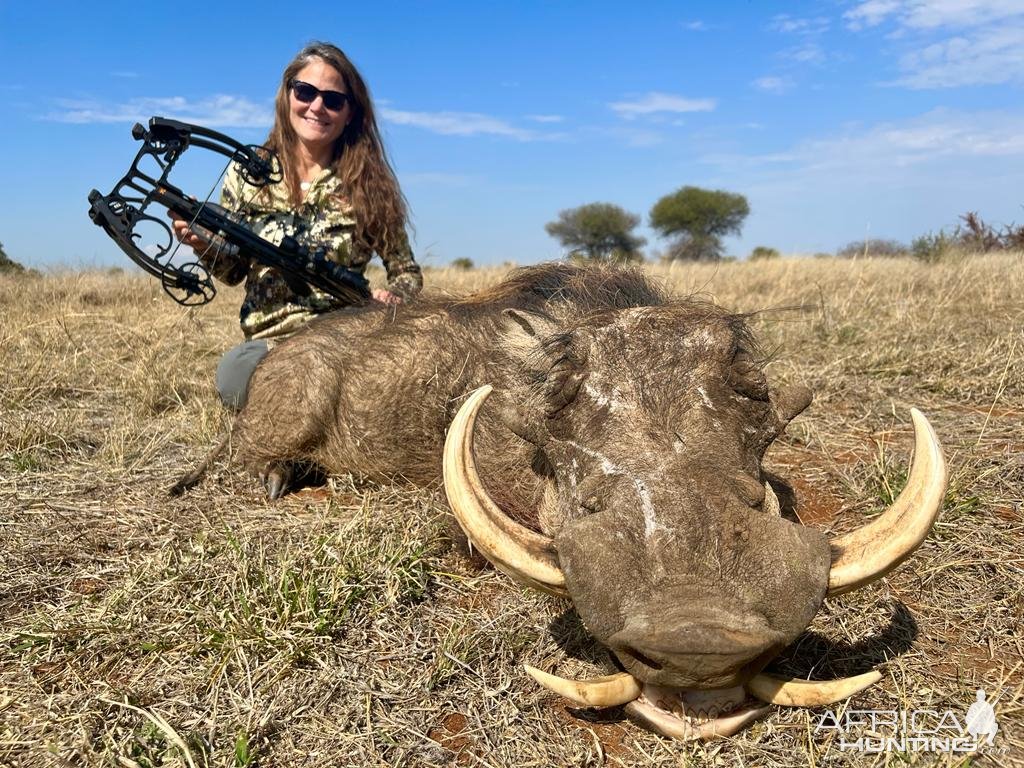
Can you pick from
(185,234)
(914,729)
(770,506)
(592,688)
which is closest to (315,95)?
(185,234)

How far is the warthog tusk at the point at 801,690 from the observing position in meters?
1.56

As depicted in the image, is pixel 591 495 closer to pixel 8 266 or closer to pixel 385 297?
pixel 385 297

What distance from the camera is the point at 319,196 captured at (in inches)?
170

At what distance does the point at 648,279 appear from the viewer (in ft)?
10.3

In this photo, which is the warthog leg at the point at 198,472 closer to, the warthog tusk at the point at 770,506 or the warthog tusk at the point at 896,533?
the warthog tusk at the point at 770,506

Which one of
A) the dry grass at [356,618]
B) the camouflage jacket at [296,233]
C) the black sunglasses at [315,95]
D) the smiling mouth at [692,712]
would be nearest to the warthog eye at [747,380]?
the dry grass at [356,618]

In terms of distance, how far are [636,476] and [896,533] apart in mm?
544

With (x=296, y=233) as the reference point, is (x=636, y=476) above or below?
below

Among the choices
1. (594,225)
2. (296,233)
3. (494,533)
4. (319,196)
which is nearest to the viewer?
(494,533)

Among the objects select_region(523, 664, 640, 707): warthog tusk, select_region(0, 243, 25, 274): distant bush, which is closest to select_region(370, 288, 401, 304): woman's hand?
select_region(523, 664, 640, 707): warthog tusk

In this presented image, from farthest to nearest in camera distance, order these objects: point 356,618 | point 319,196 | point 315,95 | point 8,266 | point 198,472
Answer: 1. point 8,266
2. point 319,196
3. point 315,95
4. point 198,472
5. point 356,618

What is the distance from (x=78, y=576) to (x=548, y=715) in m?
1.60

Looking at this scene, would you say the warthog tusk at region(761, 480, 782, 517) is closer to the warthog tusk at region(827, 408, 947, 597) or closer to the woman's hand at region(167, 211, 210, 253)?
the warthog tusk at region(827, 408, 947, 597)

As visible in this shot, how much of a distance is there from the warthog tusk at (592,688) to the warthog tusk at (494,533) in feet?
0.58
